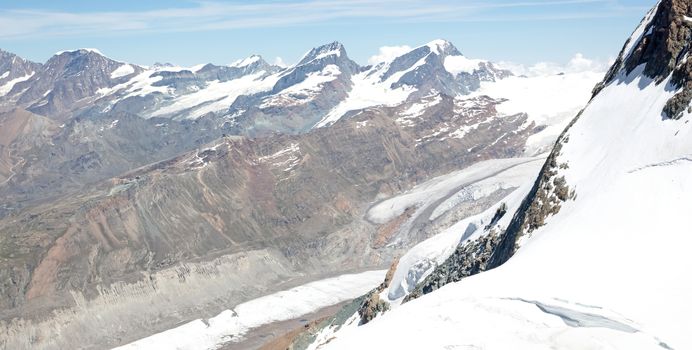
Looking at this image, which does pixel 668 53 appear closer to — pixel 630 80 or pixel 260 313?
pixel 630 80

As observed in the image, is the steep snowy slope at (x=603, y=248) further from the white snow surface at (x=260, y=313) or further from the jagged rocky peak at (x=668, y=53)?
the white snow surface at (x=260, y=313)

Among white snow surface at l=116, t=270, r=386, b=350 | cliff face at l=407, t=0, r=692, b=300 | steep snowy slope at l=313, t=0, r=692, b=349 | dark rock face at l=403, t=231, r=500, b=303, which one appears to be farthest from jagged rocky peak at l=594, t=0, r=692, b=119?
white snow surface at l=116, t=270, r=386, b=350

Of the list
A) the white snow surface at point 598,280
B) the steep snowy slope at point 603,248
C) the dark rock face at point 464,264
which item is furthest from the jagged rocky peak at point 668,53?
the dark rock face at point 464,264

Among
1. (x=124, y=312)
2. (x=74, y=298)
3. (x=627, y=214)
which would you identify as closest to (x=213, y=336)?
(x=124, y=312)

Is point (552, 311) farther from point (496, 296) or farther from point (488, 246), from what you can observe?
point (488, 246)

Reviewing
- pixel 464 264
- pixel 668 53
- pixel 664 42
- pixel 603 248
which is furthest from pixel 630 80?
pixel 603 248

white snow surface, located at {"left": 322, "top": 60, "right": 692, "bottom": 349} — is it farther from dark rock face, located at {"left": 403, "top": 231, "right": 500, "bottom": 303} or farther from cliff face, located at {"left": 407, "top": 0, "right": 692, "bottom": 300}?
dark rock face, located at {"left": 403, "top": 231, "right": 500, "bottom": 303}
